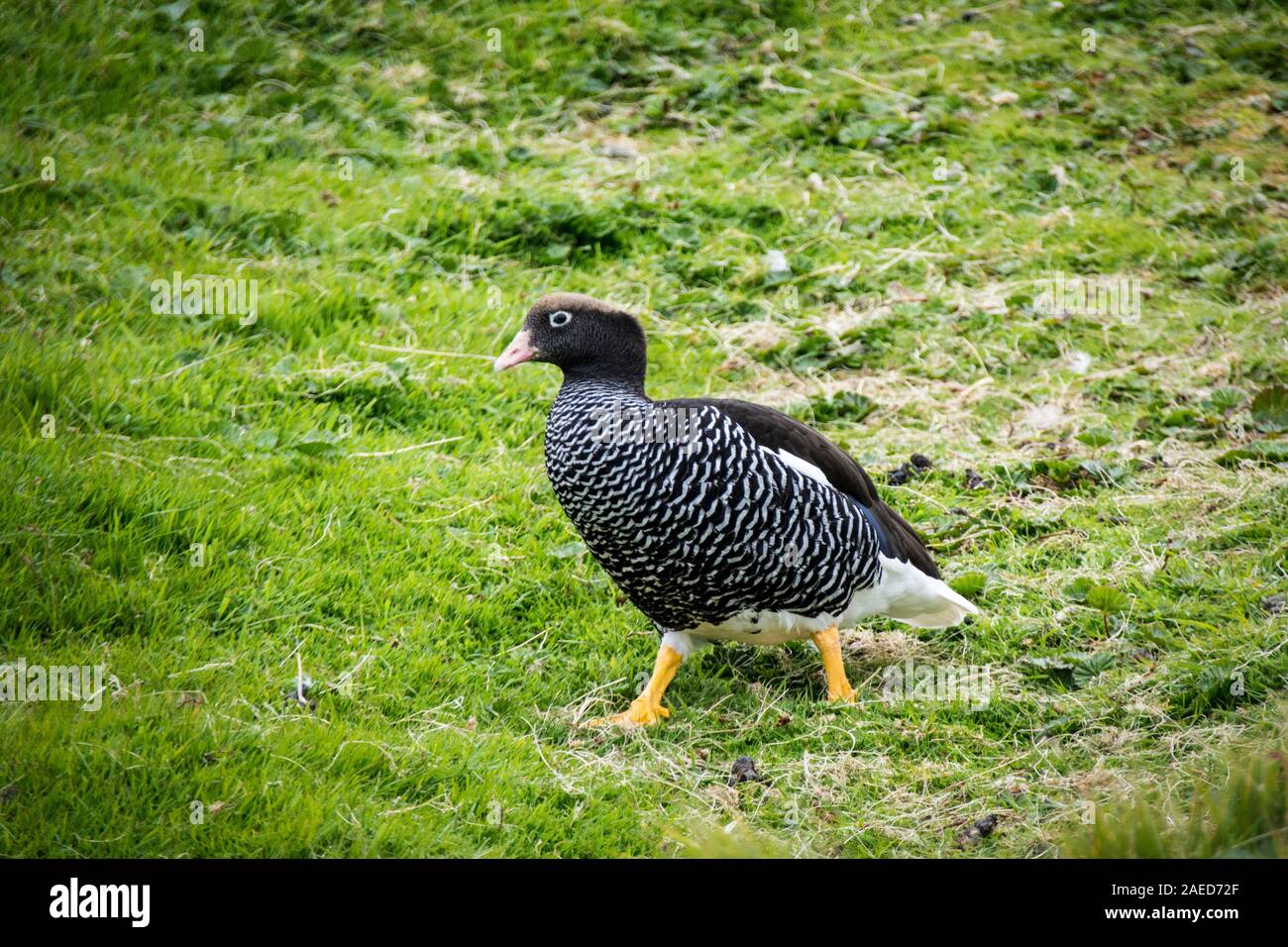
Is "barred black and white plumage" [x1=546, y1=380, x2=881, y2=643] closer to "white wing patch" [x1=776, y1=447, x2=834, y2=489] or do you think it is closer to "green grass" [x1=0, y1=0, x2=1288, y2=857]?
"white wing patch" [x1=776, y1=447, x2=834, y2=489]

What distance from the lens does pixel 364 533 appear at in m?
6.01

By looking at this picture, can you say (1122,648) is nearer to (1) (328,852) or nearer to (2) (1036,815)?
(2) (1036,815)

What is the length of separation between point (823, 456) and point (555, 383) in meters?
2.39

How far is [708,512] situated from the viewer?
16.6 feet

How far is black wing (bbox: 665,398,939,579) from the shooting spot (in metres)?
5.41

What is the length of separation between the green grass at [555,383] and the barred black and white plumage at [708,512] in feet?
1.10

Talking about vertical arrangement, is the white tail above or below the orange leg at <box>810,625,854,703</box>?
above

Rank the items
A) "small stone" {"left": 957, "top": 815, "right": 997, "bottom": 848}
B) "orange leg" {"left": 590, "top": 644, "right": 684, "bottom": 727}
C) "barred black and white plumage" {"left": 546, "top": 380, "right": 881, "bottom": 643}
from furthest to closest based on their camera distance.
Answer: "orange leg" {"left": 590, "top": 644, "right": 684, "bottom": 727}
"barred black and white plumage" {"left": 546, "top": 380, "right": 881, "bottom": 643}
"small stone" {"left": 957, "top": 815, "right": 997, "bottom": 848}

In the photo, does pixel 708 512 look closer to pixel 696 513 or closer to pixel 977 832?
pixel 696 513

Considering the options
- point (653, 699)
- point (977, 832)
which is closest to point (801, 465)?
point (653, 699)

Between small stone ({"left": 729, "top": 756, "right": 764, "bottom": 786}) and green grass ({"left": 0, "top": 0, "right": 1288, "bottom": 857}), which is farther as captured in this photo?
small stone ({"left": 729, "top": 756, "right": 764, "bottom": 786})

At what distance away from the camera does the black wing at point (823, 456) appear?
5.41 meters

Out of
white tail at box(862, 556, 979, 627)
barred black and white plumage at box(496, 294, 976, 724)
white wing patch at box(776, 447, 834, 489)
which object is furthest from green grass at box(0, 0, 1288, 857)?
white wing patch at box(776, 447, 834, 489)

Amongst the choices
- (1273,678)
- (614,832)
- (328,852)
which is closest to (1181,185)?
(1273,678)
